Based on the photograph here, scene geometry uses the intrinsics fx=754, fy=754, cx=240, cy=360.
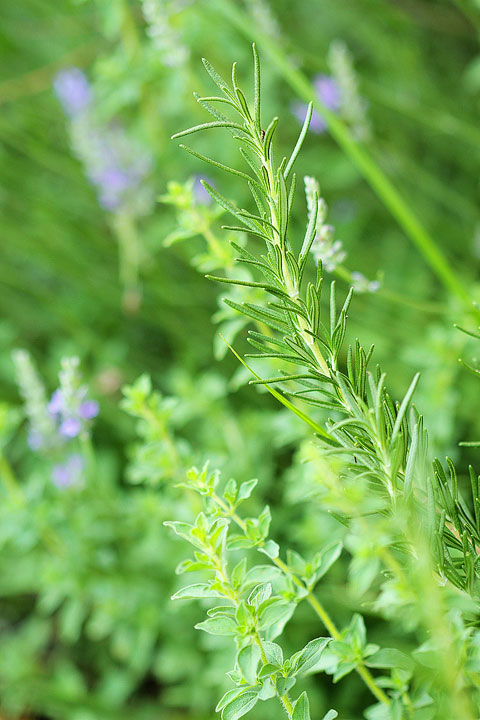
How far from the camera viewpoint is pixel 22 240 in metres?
1.72

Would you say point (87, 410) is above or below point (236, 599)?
above

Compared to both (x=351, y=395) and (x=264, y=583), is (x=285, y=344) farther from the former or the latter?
(x=264, y=583)

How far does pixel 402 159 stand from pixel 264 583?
1.40 metres

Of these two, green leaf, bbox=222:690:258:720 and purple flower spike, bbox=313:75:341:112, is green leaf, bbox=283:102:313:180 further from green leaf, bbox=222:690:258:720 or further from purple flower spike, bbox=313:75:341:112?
purple flower spike, bbox=313:75:341:112

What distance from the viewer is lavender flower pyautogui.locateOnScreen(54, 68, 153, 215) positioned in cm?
183

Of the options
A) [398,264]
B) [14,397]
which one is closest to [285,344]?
[398,264]

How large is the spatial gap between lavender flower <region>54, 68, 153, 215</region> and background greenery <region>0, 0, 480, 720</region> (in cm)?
5

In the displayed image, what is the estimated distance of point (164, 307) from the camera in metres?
1.80

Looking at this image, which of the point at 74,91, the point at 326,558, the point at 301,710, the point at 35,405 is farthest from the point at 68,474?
the point at 74,91

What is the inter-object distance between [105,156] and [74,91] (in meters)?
0.17

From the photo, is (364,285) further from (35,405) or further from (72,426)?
(35,405)

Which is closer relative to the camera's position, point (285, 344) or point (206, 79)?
point (285, 344)

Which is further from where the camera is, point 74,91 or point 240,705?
point 74,91

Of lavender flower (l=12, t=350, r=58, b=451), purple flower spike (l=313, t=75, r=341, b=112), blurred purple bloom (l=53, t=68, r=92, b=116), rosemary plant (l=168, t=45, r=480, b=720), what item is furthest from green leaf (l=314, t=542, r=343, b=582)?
blurred purple bloom (l=53, t=68, r=92, b=116)
